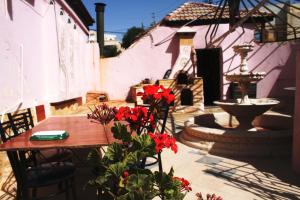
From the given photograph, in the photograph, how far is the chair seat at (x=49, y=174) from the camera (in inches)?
107

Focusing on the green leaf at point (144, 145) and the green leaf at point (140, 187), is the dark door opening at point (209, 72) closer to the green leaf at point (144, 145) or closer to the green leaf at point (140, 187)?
the green leaf at point (144, 145)

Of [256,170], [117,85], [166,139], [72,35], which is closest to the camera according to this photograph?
[166,139]

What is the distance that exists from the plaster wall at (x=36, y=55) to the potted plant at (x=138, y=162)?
3.10 meters

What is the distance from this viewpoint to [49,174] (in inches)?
113

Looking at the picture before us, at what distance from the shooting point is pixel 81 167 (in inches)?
179

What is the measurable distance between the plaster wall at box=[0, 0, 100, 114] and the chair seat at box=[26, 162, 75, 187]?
1857 mm

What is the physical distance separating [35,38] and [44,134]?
4.09 m

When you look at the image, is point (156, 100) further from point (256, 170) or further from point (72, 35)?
point (72, 35)

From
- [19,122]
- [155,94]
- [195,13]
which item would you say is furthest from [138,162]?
[195,13]

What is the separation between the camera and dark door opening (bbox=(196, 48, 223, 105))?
45.9 feet

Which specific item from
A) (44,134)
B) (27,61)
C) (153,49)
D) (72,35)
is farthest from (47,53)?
(153,49)

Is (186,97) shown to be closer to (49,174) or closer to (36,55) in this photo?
(36,55)

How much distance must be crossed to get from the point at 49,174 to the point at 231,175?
269 centimetres

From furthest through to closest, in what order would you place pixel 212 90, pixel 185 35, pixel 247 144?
pixel 212 90 → pixel 185 35 → pixel 247 144
